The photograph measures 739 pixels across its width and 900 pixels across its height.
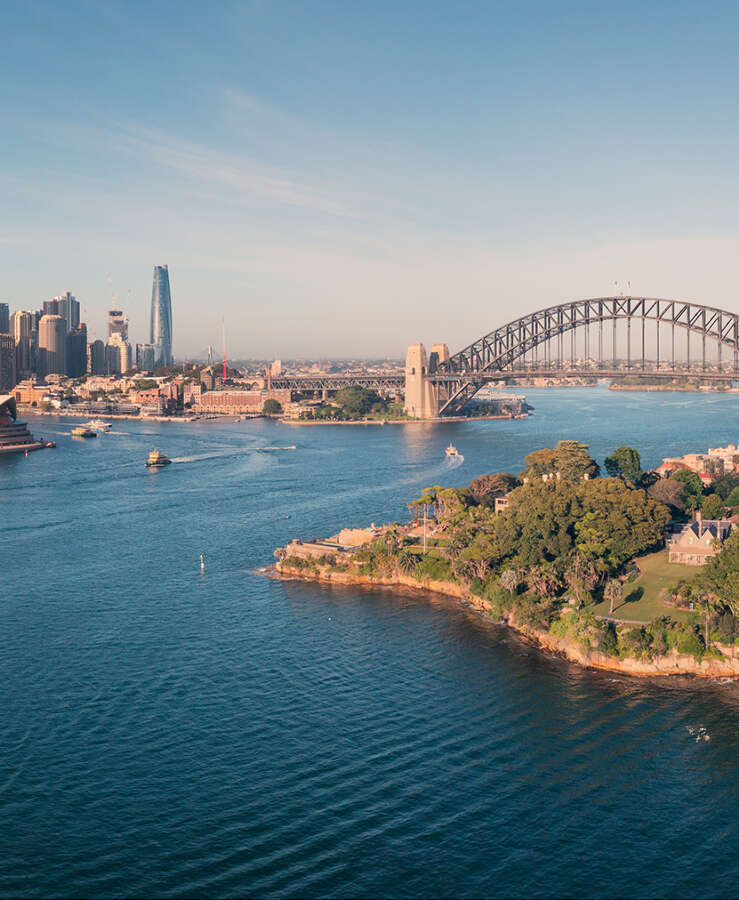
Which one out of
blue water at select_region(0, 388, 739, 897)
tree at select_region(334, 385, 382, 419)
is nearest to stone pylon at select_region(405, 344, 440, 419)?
tree at select_region(334, 385, 382, 419)

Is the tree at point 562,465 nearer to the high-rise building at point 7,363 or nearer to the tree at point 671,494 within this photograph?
the tree at point 671,494

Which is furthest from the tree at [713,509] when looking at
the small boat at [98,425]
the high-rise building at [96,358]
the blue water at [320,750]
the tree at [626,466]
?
the high-rise building at [96,358]

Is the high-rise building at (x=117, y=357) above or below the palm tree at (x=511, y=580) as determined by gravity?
above

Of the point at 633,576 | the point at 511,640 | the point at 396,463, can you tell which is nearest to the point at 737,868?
the point at 511,640

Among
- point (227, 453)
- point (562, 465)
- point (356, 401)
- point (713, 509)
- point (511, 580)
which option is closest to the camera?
point (511, 580)

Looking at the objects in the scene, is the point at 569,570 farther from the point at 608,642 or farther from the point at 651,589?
the point at 608,642

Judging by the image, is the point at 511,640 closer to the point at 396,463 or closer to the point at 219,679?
the point at 219,679

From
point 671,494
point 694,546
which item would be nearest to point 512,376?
point 671,494

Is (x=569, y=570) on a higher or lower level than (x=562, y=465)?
lower
